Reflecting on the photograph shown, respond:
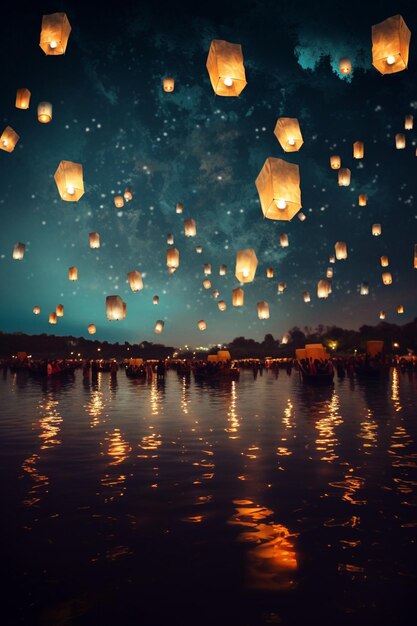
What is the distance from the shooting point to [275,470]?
7.72 m

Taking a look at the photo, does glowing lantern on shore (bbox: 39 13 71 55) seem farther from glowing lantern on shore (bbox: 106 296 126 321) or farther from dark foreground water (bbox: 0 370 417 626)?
dark foreground water (bbox: 0 370 417 626)

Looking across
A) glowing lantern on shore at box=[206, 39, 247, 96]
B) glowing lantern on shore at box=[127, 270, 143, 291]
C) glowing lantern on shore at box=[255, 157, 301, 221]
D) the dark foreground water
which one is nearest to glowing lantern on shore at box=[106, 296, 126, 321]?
glowing lantern on shore at box=[127, 270, 143, 291]

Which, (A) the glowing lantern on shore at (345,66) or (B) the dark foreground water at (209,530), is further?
(A) the glowing lantern on shore at (345,66)

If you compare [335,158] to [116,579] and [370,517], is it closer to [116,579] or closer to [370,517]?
[370,517]

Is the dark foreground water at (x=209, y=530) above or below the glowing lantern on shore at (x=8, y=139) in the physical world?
below

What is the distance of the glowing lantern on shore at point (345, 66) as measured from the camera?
41.0 feet

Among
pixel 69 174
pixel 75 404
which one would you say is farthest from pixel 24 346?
pixel 69 174

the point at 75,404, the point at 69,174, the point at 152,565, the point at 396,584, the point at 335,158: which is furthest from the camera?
the point at 75,404

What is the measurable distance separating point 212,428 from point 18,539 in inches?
322

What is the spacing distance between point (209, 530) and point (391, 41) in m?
8.44

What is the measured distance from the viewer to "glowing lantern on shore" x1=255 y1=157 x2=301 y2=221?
6727 millimetres

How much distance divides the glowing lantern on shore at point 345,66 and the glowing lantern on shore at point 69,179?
7.60 metres

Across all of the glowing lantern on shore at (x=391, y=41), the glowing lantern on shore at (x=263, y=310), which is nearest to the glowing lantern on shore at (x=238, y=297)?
the glowing lantern on shore at (x=263, y=310)

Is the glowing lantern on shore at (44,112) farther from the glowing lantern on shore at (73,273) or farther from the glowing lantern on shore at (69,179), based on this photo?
the glowing lantern on shore at (73,273)
